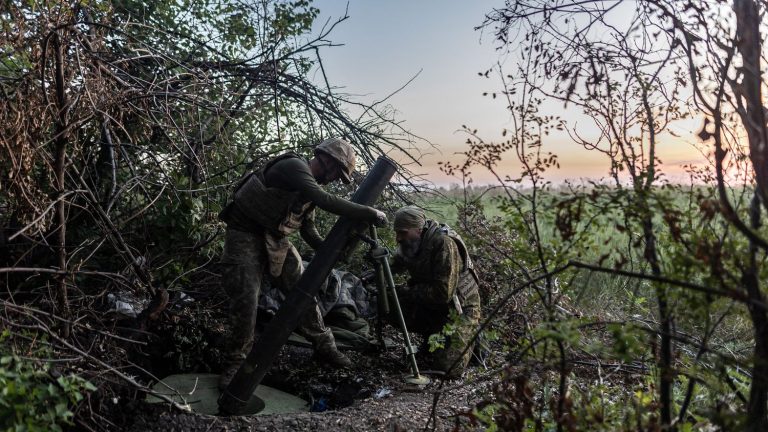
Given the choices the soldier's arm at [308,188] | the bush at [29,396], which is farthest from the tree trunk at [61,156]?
the soldier's arm at [308,188]

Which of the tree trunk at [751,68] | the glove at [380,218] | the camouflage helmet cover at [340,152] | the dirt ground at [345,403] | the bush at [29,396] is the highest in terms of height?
the tree trunk at [751,68]

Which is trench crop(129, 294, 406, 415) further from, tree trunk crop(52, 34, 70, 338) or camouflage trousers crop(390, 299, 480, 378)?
tree trunk crop(52, 34, 70, 338)

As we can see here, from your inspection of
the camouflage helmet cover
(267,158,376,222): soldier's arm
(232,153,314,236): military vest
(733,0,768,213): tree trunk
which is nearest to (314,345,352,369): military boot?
(232,153,314,236): military vest

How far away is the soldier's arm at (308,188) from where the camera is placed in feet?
14.5

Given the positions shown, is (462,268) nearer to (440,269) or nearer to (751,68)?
(440,269)

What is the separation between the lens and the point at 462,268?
5812mm

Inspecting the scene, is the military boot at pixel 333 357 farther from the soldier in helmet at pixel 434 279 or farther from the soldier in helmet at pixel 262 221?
the soldier in helmet at pixel 434 279

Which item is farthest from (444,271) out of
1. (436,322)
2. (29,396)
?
(29,396)

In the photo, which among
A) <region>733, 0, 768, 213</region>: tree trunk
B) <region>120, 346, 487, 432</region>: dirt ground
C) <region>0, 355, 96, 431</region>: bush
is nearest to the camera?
<region>733, 0, 768, 213</region>: tree trunk

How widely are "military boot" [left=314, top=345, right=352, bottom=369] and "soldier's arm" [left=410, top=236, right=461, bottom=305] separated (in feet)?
3.12

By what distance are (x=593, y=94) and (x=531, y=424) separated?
5.42 feet

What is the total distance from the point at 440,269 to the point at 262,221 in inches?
63.9

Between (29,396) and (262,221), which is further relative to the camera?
(262,221)

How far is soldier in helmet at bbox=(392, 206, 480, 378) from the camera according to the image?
5410 millimetres
